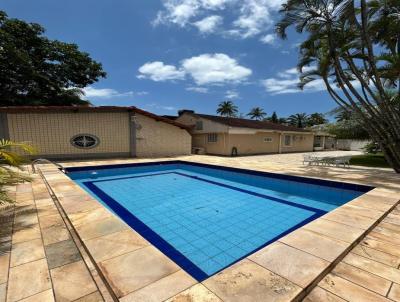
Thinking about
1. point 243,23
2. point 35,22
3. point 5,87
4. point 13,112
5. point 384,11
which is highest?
point 35,22

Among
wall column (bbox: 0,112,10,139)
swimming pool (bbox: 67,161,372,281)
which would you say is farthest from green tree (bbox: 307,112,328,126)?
wall column (bbox: 0,112,10,139)

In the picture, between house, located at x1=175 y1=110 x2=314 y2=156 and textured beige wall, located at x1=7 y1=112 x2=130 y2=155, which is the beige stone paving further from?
house, located at x1=175 y1=110 x2=314 y2=156

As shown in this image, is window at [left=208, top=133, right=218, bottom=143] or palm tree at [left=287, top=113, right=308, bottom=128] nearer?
window at [left=208, top=133, right=218, bottom=143]

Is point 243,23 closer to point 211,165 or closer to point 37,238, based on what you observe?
point 211,165

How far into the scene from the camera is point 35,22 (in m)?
20.6

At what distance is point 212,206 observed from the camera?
6461 mm

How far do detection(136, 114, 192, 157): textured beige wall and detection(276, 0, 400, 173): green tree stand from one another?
10.7 meters

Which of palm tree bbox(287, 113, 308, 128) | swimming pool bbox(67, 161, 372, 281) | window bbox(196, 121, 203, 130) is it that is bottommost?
swimming pool bbox(67, 161, 372, 281)

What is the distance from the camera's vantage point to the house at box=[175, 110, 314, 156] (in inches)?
782

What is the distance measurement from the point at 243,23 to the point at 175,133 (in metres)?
9.61

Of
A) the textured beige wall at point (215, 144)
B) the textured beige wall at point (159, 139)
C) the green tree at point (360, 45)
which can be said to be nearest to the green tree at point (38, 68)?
the textured beige wall at point (159, 139)

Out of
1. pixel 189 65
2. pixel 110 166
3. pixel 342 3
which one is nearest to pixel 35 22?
pixel 189 65

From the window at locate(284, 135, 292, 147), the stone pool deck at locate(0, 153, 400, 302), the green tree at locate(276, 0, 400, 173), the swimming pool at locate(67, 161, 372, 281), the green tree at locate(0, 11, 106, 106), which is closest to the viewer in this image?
the stone pool deck at locate(0, 153, 400, 302)

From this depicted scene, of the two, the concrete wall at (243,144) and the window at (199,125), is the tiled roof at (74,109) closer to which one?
the window at (199,125)
